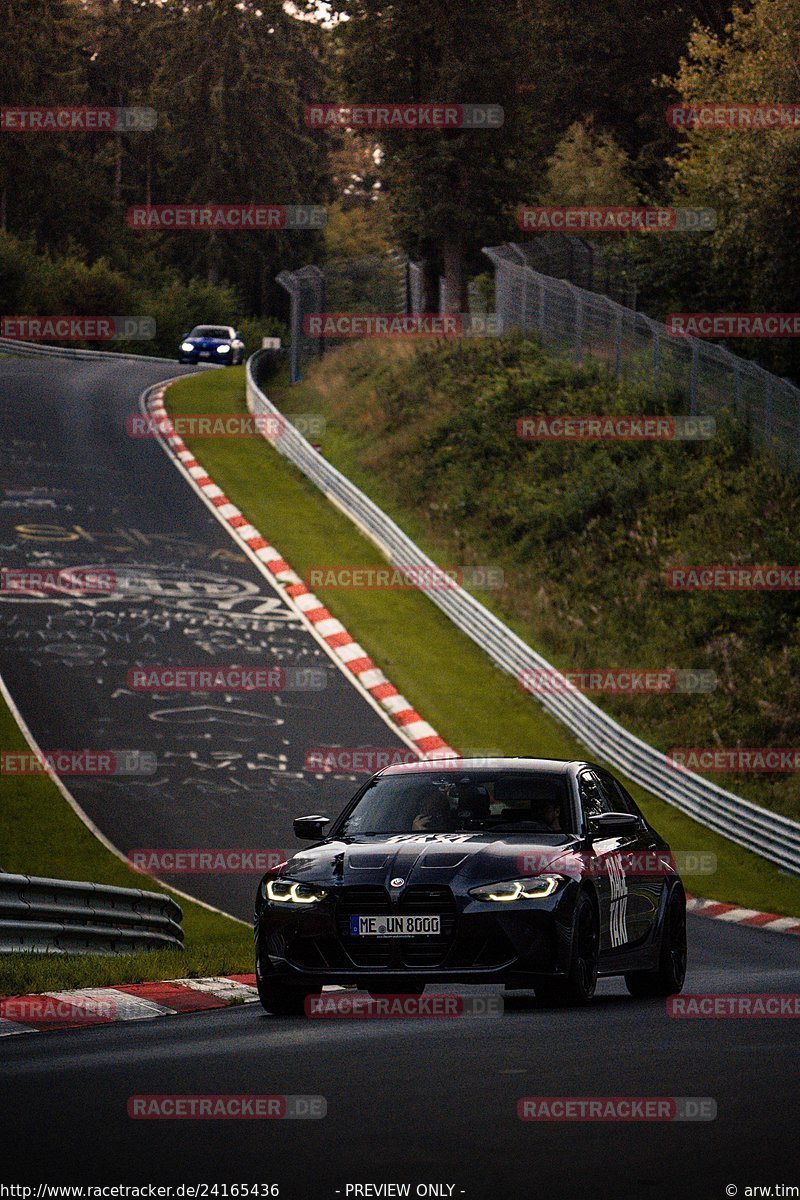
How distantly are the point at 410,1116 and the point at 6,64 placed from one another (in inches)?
3596

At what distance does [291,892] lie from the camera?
1011 centimetres

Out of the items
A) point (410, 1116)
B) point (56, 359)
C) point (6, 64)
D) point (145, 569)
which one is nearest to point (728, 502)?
point (145, 569)

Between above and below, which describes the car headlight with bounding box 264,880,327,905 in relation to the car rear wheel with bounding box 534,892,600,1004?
above

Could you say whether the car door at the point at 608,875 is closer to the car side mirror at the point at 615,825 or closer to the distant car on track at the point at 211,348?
the car side mirror at the point at 615,825

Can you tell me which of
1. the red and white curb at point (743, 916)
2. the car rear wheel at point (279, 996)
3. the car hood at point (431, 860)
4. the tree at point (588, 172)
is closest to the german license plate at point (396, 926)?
the car hood at point (431, 860)

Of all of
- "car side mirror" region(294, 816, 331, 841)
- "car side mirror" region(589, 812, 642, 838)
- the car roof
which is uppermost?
the car roof

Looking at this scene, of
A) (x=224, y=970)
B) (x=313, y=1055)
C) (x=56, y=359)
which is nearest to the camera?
(x=313, y=1055)

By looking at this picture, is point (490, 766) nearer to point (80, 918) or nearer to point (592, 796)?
point (592, 796)

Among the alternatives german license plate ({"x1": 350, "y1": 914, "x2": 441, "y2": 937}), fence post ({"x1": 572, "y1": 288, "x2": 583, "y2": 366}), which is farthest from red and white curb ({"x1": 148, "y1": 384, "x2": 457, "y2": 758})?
german license plate ({"x1": 350, "y1": 914, "x2": 441, "y2": 937})

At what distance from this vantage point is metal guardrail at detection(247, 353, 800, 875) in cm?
2244

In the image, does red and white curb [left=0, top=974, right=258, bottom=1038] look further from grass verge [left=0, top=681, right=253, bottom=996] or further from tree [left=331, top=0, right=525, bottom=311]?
tree [left=331, top=0, right=525, bottom=311]

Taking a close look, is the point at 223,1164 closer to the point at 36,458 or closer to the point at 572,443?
the point at 572,443

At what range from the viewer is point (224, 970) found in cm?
1303

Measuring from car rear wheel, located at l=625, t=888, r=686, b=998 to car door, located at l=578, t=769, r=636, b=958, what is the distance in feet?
1.73
